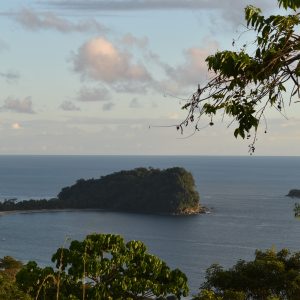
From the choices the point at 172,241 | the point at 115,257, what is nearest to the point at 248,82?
the point at 115,257

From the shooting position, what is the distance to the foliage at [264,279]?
85.7 ft

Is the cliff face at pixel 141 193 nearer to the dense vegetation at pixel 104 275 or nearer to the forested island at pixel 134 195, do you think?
the forested island at pixel 134 195

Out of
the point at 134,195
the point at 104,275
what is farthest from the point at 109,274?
the point at 134,195

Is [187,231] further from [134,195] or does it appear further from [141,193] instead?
[134,195]

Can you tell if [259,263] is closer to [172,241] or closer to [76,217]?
[172,241]

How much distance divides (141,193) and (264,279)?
134 m

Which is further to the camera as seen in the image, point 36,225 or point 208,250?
point 36,225

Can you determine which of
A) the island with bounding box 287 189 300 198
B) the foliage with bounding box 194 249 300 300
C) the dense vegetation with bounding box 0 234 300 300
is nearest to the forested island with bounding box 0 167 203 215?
the island with bounding box 287 189 300 198

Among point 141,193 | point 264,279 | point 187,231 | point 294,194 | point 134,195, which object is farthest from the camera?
point 294,194

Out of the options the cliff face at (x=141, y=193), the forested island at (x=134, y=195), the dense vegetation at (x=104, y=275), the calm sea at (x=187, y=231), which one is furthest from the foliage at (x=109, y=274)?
the cliff face at (x=141, y=193)

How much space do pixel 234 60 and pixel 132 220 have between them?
131 m

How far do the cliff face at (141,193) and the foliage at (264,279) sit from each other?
118341mm

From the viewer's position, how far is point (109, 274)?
17.0m

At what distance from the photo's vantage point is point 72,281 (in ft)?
55.2
